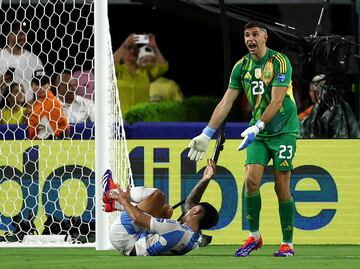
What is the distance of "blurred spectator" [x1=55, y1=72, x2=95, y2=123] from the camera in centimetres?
1689

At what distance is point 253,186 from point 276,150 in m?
0.39

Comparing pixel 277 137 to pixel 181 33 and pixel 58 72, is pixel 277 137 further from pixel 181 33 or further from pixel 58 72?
pixel 181 33

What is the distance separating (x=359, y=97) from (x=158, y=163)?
3532 mm

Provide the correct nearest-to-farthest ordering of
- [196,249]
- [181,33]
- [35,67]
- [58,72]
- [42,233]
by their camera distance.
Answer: [196,249] → [42,233] → [35,67] → [58,72] → [181,33]

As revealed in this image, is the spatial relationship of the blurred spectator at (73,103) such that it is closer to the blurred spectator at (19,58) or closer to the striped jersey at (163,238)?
the blurred spectator at (19,58)

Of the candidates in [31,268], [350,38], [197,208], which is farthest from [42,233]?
[350,38]

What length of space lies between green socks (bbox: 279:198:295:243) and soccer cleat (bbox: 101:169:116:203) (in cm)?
156

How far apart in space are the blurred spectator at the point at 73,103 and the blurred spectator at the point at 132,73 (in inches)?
76.0

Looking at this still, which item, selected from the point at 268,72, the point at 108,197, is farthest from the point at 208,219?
the point at 268,72

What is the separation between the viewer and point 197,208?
14.1 m

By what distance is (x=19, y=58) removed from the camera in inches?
687

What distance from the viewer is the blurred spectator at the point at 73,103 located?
1689 cm

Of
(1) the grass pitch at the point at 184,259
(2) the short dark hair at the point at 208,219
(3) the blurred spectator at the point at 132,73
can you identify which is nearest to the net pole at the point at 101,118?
(1) the grass pitch at the point at 184,259

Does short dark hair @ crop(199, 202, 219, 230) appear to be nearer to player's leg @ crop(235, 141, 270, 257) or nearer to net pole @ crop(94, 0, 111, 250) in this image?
player's leg @ crop(235, 141, 270, 257)
